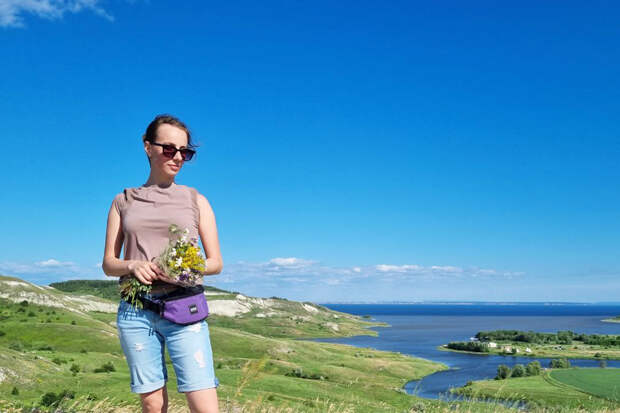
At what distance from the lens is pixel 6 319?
90.5 metres

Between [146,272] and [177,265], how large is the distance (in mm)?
240

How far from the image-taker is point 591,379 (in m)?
88.2

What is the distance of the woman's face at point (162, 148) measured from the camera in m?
4.66

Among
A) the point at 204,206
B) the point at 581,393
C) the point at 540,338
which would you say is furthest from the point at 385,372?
the point at 540,338

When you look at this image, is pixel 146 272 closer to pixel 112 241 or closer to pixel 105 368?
pixel 112 241

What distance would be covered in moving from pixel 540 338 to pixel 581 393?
4859 inches

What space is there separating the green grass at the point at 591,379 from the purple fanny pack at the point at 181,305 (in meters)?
80.6

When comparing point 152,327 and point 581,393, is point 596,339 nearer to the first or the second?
point 581,393

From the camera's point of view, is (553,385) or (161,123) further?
(553,385)

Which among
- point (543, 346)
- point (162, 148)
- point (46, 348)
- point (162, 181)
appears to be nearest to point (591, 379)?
point (46, 348)

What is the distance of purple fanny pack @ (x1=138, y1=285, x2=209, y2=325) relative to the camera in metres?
4.12

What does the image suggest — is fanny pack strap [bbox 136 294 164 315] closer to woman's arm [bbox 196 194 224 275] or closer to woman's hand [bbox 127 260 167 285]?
woman's hand [bbox 127 260 167 285]

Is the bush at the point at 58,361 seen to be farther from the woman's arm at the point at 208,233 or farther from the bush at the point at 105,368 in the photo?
the woman's arm at the point at 208,233

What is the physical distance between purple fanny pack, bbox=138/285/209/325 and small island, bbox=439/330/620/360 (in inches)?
6050
